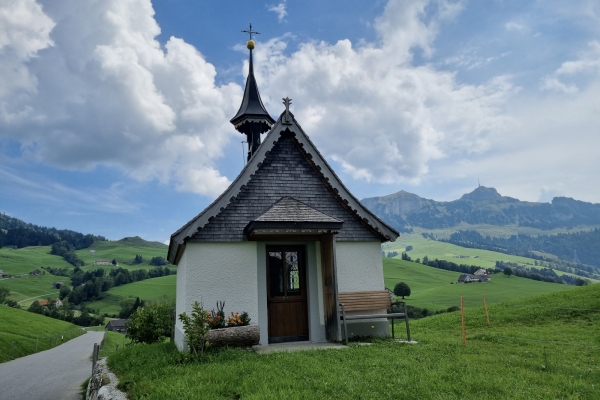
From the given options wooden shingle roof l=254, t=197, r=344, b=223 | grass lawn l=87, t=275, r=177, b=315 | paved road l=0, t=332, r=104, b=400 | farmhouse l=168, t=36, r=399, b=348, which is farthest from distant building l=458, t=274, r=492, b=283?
wooden shingle roof l=254, t=197, r=344, b=223

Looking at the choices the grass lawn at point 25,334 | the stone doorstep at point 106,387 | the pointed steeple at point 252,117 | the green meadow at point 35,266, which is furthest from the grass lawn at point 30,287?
the stone doorstep at point 106,387

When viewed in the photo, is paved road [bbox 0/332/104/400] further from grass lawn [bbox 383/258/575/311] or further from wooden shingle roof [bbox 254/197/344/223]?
grass lawn [bbox 383/258/575/311]

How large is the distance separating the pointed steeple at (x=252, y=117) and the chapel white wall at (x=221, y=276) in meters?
7.91

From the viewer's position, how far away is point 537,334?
51.6 ft

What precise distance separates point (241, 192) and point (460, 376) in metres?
7.89

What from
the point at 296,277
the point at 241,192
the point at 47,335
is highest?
the point at 241,192

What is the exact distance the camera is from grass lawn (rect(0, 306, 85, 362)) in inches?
1568

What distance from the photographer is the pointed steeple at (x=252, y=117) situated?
18.7 m

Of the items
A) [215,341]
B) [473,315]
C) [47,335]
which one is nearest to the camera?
[215,341]

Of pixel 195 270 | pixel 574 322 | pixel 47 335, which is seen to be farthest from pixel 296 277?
pixel 47 335

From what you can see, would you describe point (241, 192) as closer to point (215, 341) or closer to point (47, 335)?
point (215, 341)

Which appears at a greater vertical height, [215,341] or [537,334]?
[215,341]

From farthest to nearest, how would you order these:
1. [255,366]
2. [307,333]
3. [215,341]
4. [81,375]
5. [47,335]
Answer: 1. [47,335]
2. [81,375]
3. [307,333]
4. [215,341]
5. [255,366]

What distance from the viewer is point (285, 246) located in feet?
40.9
